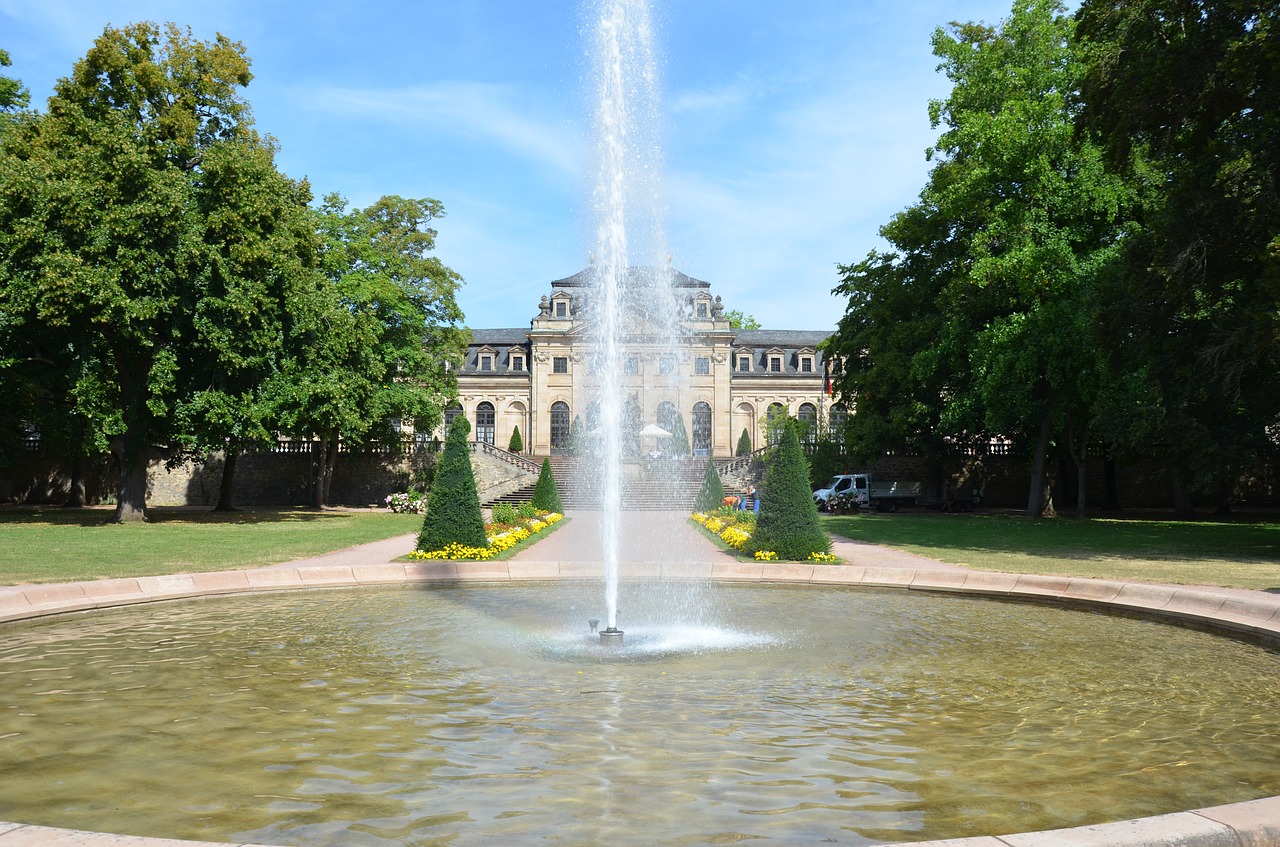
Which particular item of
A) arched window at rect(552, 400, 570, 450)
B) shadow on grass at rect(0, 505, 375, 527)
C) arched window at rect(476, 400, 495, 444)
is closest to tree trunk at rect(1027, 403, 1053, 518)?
shadow on grass at rect(0, 505, 375, 527)

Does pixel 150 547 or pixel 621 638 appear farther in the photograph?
pixel 150 547

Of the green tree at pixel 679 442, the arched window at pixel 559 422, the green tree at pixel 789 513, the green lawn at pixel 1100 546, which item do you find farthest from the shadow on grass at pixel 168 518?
the arched window at pixel 559 422

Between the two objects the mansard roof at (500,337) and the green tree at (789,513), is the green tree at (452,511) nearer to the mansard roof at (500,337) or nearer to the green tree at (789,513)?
the green tree at (789,513)

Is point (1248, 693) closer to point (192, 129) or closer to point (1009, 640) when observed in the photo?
point (1009, 640)

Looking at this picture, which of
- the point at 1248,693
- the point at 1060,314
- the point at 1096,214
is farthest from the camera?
the point at 1096,214

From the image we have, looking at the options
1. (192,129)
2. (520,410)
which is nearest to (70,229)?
(192,129)

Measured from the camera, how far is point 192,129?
28516mm

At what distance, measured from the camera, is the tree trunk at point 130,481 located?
28578 millimetres

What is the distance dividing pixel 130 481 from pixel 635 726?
28.1 metres

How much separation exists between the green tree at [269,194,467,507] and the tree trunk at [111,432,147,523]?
4783 millimetres

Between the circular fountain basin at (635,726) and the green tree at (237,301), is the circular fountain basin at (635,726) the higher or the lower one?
the lower one

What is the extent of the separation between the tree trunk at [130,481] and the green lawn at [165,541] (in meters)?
0.57

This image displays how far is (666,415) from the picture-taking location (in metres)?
65.9

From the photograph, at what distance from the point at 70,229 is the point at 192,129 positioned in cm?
553
